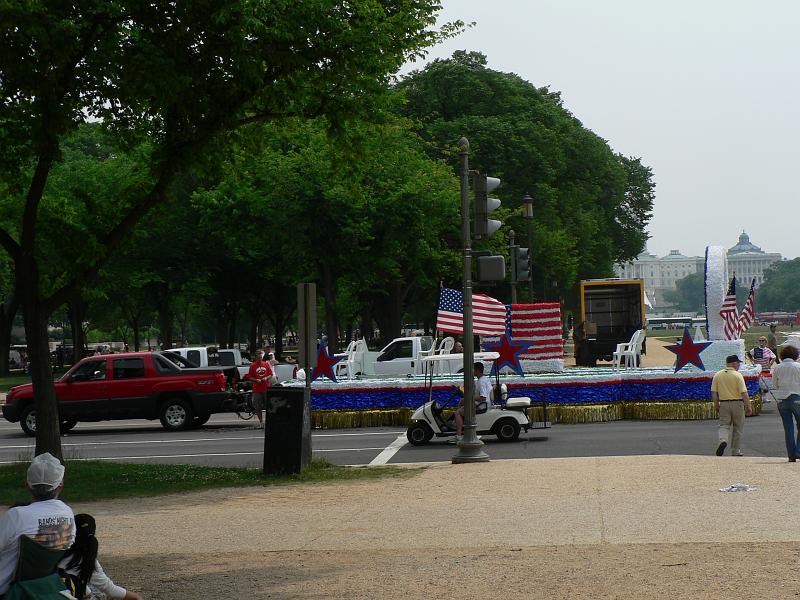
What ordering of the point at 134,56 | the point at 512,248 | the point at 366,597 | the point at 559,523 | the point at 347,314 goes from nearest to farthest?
the point at 366,597, the point at 559,523, the point at 134,56, the point at 512,248, the point at 347,314

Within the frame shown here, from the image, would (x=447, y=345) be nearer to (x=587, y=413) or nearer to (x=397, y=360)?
(x=397, y=360)

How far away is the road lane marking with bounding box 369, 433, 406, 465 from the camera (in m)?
19.8

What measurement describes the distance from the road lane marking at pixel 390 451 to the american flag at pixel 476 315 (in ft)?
11.5

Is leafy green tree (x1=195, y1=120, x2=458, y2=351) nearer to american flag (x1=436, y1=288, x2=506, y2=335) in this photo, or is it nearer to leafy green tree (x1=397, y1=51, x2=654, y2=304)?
leafy green tree (x1=397, y1=51, x2=654, y2=304)

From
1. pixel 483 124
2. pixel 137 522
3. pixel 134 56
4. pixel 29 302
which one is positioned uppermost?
pixel 483 124

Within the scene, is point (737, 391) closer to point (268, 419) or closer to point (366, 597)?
point (268, 419)

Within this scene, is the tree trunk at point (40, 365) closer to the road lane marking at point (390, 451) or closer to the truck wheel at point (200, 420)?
the road lane marking at point (390, 451)

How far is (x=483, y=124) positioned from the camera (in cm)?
5562

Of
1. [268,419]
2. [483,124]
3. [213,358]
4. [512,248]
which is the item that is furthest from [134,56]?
[483,124]

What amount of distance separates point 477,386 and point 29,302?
8.34 meters

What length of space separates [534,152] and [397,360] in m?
25.6

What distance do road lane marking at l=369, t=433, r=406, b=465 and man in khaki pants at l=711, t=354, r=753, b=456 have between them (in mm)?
5095

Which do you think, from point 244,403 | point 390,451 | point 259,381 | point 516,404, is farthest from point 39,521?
point 244,403

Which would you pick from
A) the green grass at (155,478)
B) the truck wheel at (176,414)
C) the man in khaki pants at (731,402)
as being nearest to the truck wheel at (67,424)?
the truck wheel at (176,414)
